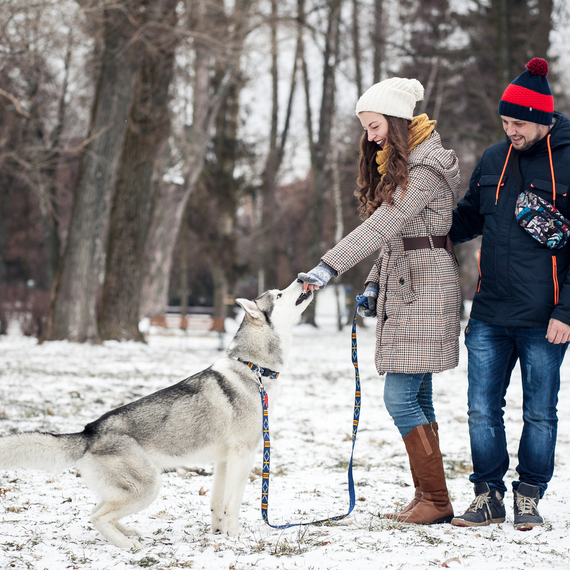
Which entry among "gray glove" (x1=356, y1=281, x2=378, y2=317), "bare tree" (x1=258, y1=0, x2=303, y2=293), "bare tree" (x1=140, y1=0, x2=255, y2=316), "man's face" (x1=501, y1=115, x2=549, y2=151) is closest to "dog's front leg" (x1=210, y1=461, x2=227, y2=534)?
"gray glove" (x1=356, y1=281, x2=378, y2=317)

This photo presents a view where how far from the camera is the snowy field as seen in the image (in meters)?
3.22

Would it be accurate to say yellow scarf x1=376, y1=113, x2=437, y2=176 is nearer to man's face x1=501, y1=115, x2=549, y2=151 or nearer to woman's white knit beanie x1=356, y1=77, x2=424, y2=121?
woman's white knit beanie x1=356, y1=77, x2=424, y2=121

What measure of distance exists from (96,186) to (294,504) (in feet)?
36.9

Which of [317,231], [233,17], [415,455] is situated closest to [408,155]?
[415,455]

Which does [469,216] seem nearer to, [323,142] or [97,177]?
[97,177]

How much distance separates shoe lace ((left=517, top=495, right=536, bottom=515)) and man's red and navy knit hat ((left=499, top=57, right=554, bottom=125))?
2245mm

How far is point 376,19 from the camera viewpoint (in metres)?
24.8

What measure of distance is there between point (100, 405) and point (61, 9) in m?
8.57

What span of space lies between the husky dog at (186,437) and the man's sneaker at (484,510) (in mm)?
1352

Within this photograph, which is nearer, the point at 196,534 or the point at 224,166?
the point at 196,534

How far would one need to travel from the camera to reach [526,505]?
3764 millimetres

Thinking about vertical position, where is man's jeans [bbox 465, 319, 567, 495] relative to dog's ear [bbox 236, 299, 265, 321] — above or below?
below

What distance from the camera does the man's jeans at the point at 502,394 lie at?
12.1 ft

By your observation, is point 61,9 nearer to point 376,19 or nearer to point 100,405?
point 100,405
